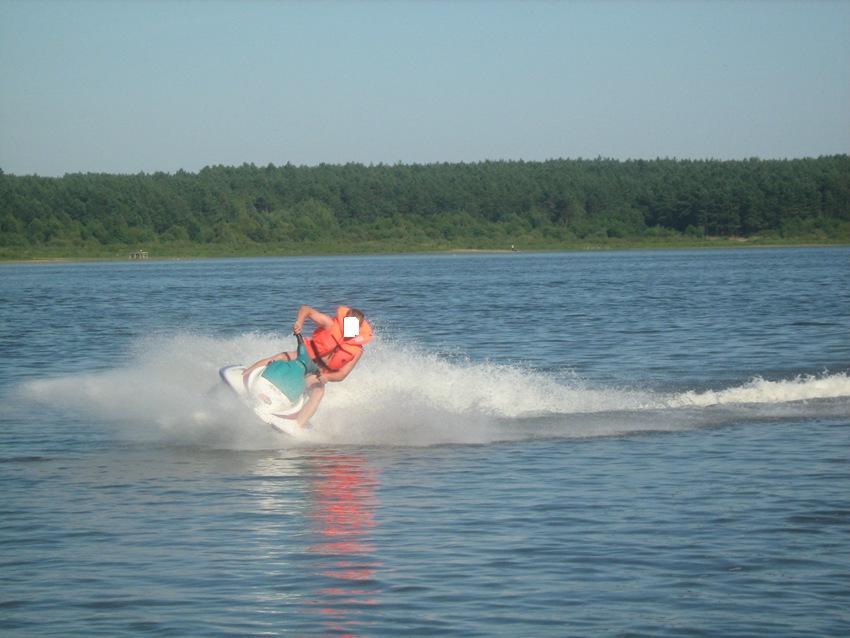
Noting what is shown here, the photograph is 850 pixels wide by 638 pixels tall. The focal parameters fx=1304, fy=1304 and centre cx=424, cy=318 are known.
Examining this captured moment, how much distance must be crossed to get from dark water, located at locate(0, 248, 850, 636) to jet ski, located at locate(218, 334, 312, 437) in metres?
0.30

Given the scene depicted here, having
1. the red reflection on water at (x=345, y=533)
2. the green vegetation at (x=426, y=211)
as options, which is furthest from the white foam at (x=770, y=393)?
the green vegetation at (x=426, y=211)

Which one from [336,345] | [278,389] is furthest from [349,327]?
[278,389]

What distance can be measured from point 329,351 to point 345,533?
3.93 metres

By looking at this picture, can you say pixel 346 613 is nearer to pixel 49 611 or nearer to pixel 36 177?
pixel 49 611

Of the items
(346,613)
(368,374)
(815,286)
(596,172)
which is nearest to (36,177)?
(596,172)

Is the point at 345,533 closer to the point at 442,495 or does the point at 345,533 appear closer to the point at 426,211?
the point at 442,495

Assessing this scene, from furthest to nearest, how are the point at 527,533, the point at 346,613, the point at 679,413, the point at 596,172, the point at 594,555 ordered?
1. the point at 596,172
2. the point at 679,413
3. the point at 527,533
4. the point at 594,555
5. the point at 346,613

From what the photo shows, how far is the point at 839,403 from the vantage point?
50.7ft

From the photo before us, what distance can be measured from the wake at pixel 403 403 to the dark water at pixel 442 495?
1.8 inches

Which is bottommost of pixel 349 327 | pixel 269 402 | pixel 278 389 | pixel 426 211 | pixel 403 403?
pixel 403 403

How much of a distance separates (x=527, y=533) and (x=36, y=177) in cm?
11874

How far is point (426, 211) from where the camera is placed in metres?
115

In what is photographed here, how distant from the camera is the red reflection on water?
7.82 meters

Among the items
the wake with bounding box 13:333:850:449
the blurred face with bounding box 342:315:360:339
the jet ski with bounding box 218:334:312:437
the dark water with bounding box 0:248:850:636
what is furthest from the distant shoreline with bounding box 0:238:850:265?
the blurred face with bounding box 342:315:360:339
